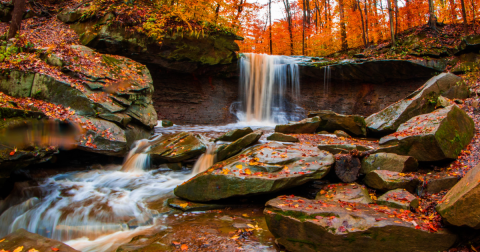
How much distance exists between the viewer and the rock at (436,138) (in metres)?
4.85

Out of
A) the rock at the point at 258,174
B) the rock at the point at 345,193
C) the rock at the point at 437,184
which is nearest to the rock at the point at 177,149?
the rock at the point at 258,174

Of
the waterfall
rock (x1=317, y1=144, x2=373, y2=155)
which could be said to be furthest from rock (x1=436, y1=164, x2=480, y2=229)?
the waterfall

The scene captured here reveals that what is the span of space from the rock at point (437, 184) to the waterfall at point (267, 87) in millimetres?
10718

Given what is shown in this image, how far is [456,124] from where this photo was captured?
5.23m

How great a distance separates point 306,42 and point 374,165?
1795 centimetres

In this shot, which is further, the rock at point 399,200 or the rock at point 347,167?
the rock at point 347,167

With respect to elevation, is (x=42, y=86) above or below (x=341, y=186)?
above

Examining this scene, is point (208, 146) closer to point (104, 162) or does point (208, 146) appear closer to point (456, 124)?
point (104, 162)

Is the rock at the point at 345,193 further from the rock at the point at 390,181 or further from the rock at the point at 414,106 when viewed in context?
the rock at the point at 414,106

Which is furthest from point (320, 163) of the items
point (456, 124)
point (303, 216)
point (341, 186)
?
point (456, 124)

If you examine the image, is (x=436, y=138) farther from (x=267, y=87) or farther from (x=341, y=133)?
(x=267, y=87)

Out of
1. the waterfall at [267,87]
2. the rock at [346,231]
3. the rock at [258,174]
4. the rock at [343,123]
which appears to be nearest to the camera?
the rock at [346,231]

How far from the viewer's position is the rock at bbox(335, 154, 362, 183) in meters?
5.19

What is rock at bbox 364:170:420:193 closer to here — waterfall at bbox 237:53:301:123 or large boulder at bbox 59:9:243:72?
large boulder at bbox 59:9:243:72
